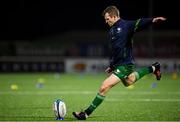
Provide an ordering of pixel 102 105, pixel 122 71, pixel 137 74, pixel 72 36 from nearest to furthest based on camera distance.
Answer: pixel 122 71, pixel 137 74, pixel 102 105, pixel 72 36

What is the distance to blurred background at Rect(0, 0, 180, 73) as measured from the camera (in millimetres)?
31500

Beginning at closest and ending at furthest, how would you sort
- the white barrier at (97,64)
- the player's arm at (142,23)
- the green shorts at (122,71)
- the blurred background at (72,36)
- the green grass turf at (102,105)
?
the player's arm at (142,23) → the green shorts at (122,71) → the green grass turf at (102,105) → the white barrier at (97,64) → the blurred background at (72,36)

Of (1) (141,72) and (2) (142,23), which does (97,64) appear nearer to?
(1) (141,72)

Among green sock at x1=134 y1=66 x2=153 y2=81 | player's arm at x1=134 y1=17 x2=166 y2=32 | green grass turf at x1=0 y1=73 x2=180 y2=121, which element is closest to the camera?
player's arm at x1=134 y1=17 x2=166 y2=32

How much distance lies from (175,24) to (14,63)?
11.7m

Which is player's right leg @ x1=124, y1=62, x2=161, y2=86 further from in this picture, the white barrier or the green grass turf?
the white barrier

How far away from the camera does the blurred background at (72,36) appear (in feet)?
103

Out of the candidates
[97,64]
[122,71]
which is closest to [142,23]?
[122,71]

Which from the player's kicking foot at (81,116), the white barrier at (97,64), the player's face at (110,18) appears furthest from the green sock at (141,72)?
the white barrier at (97,64)

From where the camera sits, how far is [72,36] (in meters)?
37.4

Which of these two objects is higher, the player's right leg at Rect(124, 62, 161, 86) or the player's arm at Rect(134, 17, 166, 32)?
the player's arm at Rect(134, 17, 166, 32)

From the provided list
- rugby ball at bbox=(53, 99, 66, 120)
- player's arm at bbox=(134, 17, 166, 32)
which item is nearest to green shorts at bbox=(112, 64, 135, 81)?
player's arm at bbox=(134, 17, 166, 32)

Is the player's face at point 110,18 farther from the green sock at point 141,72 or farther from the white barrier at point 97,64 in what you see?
the white barrier at point 97,64

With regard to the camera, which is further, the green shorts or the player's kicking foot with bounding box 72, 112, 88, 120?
the green shorts
